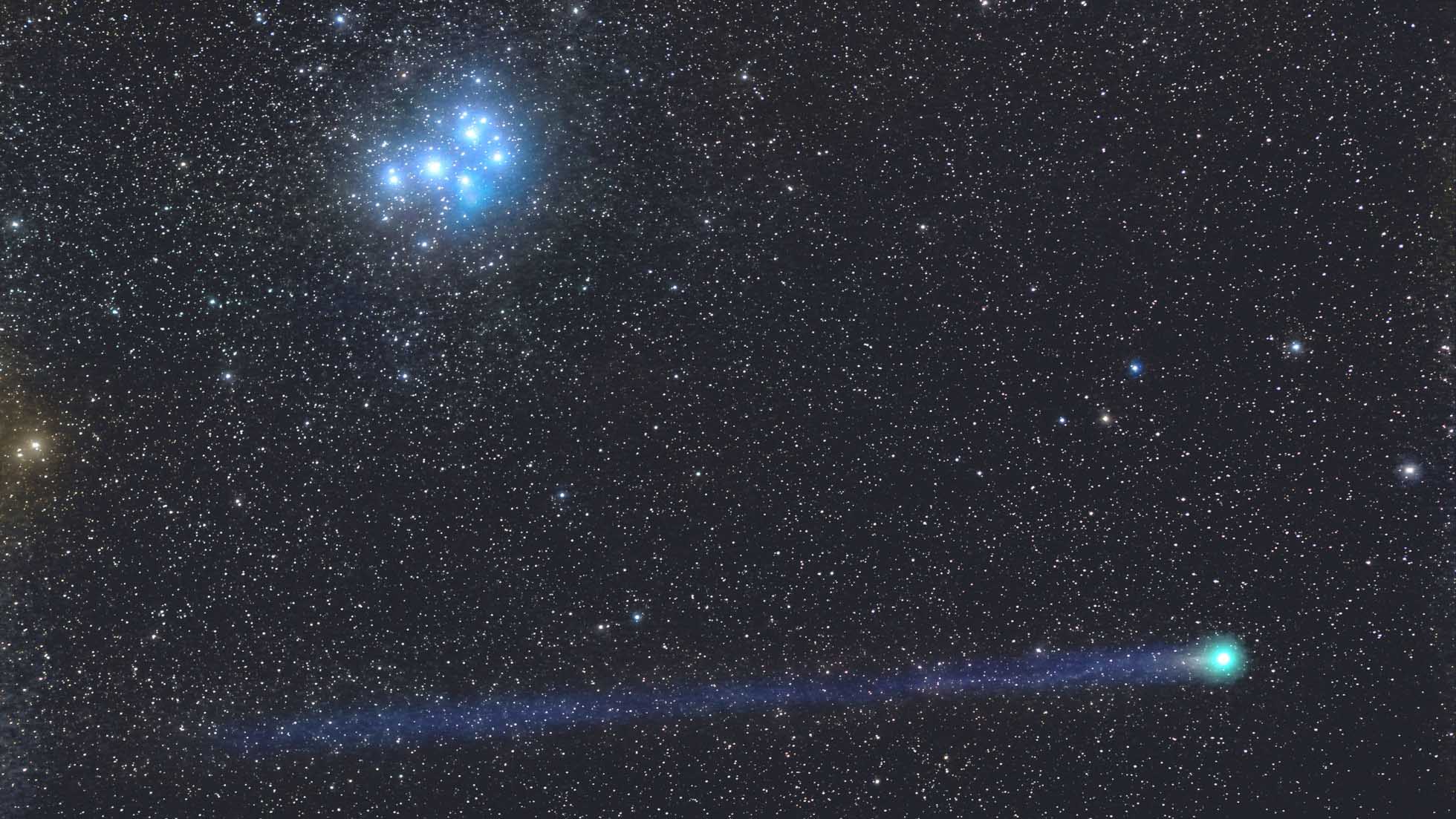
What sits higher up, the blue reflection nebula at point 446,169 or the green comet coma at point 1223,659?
the blue reflection nebula at point 446,169

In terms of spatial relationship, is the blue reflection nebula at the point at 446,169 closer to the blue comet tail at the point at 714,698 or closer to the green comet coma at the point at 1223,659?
the blue comet tail at the point at 714,698

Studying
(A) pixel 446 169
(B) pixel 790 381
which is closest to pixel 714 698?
(B) pixel 790 381

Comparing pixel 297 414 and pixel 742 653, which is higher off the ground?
pixel 297 414

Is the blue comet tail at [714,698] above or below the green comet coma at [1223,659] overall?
below

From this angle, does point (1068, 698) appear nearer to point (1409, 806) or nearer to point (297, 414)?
point (1409, 806)

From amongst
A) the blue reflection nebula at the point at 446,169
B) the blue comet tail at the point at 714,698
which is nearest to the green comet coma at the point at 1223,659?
the blue comet tail at the point at 714,698

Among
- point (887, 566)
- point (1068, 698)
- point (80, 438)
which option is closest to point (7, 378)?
point (80, 438)

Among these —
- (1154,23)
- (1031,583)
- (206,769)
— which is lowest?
(206,769)

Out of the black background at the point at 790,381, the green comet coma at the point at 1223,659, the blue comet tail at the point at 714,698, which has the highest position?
the black background at the point at 790,381

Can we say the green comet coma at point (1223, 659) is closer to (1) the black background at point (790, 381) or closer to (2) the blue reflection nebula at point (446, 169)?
(1) the black background at point (790, 381)
